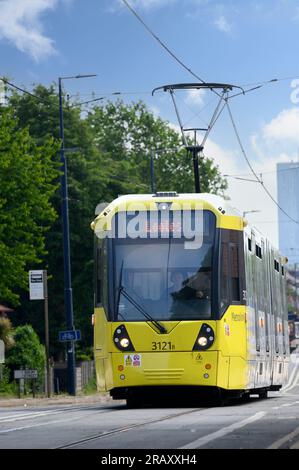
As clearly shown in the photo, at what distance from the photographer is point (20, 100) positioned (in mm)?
74438

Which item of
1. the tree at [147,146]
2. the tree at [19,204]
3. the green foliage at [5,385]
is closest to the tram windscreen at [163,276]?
the green foliage at [5,385]

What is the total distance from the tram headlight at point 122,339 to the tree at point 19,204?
30.1 metres

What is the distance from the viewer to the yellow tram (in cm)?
2547

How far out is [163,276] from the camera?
25594 millimetres

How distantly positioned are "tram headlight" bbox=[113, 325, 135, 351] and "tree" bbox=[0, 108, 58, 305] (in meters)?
30.1

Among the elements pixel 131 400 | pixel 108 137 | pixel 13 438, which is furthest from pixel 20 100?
pixel 13 438

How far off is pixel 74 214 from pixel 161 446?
188ft

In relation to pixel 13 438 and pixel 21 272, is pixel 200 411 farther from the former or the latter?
pixel 21 272

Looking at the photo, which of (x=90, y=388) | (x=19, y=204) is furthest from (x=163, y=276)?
(x=19, y=204)

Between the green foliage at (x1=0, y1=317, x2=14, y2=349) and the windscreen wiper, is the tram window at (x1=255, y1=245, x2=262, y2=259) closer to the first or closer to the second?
the windscreen wiper

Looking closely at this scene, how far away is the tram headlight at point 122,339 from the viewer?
1008 inches

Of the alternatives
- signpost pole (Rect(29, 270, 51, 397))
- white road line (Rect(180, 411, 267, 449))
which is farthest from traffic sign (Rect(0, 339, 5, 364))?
white road line (Rect(180, 411, 267, 449))

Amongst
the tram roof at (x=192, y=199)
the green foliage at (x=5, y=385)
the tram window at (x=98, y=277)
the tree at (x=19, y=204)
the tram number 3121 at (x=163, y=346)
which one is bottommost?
the green foliage at (x=5, y=385)

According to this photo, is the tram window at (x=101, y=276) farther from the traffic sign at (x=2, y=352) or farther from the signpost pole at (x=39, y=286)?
the traffic sign at (x=2, y=352)
